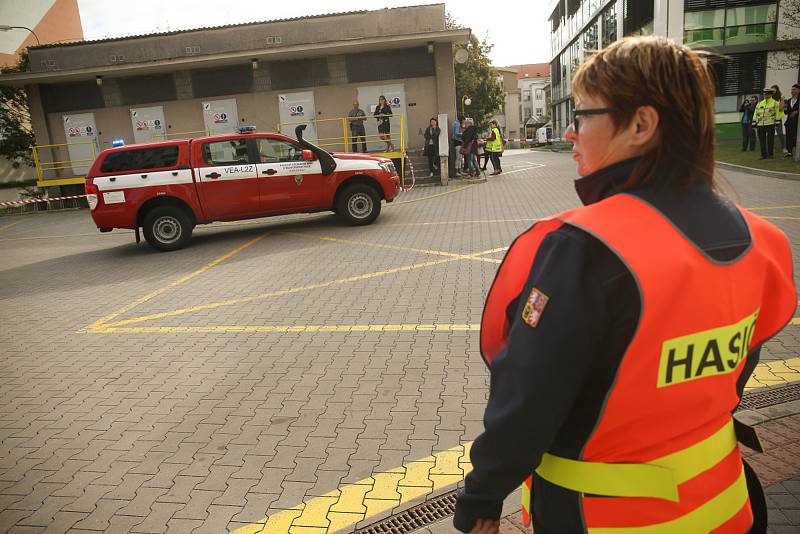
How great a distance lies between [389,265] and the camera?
8.16m

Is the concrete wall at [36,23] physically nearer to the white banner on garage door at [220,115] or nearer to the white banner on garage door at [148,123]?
the white banner on garage door at [148,123]

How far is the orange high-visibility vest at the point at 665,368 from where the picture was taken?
1157mm

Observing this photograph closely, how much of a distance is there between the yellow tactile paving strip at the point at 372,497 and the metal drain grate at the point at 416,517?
5 cm

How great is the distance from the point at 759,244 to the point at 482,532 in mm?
946

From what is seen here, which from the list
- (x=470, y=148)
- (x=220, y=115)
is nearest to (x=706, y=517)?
(x=470, y=148)

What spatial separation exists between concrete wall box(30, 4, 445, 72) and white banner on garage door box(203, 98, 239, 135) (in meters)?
1.88

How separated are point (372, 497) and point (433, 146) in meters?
16.8

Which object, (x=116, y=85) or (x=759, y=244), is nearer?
(x=759, y=244)

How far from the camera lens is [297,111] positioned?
69.6 ft

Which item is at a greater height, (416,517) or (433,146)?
(433,146)

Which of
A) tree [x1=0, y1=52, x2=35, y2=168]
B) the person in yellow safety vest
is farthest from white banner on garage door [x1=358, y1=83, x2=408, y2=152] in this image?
tree [x1=0, y1=52, x2=35, y2=168]

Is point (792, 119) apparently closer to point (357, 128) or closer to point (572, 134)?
point (357, 128)

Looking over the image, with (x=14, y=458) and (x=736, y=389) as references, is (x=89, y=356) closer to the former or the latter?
(x=14, y=458)

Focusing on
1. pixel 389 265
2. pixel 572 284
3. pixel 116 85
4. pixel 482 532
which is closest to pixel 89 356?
pixel 389 265
